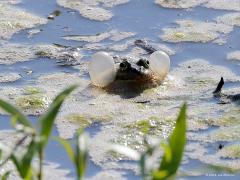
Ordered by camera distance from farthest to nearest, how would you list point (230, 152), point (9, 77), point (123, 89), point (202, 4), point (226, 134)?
point (202, 4)
point (9, 77)
point (123, 89)
point (226, 134)
point (230, 152)

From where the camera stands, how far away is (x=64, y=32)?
18.9 feet

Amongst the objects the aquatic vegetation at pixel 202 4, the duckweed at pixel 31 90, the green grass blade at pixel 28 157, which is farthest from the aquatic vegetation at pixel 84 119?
the aquatic vegetation at pixel 202 4

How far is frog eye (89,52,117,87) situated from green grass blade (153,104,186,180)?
2742 mm

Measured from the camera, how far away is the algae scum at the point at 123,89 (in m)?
3.89

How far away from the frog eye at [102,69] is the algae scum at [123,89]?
0.22ft

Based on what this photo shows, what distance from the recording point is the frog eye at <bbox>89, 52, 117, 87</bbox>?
15.4 feet

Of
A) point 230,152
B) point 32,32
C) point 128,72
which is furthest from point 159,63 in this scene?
point 32,32

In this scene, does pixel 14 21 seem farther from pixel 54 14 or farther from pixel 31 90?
pixel 31 90

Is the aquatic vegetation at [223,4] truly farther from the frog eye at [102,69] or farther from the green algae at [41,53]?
the frog eye at [102,69]

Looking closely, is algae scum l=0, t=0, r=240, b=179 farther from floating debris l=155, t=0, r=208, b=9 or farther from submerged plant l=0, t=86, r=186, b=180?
submerged plant l=0, t=86, r=186, b=180

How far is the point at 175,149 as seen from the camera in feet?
6.46

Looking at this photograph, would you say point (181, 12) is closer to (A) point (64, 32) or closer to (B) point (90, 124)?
(A) point (64, 32)

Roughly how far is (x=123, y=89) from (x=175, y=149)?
111 inches

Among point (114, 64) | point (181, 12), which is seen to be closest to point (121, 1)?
point (181, 12)
